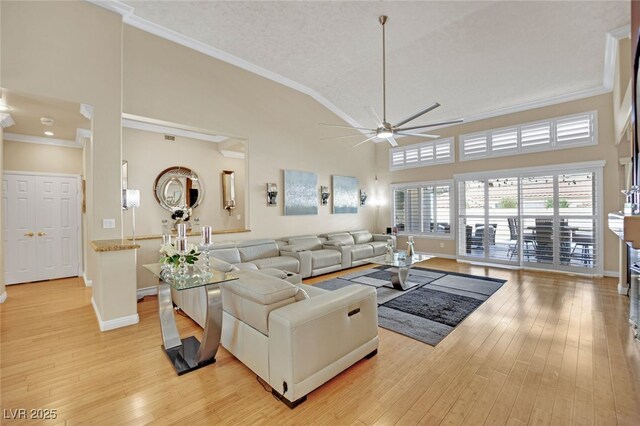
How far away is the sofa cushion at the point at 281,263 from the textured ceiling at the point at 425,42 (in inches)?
152

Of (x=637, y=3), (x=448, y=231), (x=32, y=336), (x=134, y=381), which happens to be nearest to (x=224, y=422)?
(x=134, y=381)

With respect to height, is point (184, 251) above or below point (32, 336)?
above

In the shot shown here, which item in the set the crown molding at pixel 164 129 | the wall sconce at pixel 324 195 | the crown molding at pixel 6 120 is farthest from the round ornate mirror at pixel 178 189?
the wall sconce at pixel 324 195

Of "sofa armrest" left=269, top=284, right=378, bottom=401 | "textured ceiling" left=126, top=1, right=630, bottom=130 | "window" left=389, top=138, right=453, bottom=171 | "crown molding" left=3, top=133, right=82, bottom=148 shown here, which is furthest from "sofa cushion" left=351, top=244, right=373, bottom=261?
"crown molding" left=3, top=133, right=82, bottom=148

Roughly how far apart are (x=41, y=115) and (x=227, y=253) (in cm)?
331

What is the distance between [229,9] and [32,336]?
4834mm

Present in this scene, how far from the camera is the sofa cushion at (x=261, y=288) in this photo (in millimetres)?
2043

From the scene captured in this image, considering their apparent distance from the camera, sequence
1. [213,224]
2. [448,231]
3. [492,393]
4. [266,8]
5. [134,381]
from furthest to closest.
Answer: [448,231] < [213,224] < [266,8] < [134,381] < [492,393]

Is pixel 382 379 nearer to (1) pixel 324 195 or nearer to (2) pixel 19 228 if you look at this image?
(1) pixel 324 195

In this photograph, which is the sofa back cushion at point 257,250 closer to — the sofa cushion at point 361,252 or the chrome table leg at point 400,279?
the sofa cushion at point 361,252

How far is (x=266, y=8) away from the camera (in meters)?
3.97

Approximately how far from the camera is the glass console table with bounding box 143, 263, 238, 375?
2180 mm

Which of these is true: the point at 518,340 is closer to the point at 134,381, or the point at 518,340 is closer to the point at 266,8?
the point at 134,381

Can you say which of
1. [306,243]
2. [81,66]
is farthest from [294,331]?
[306,243]
